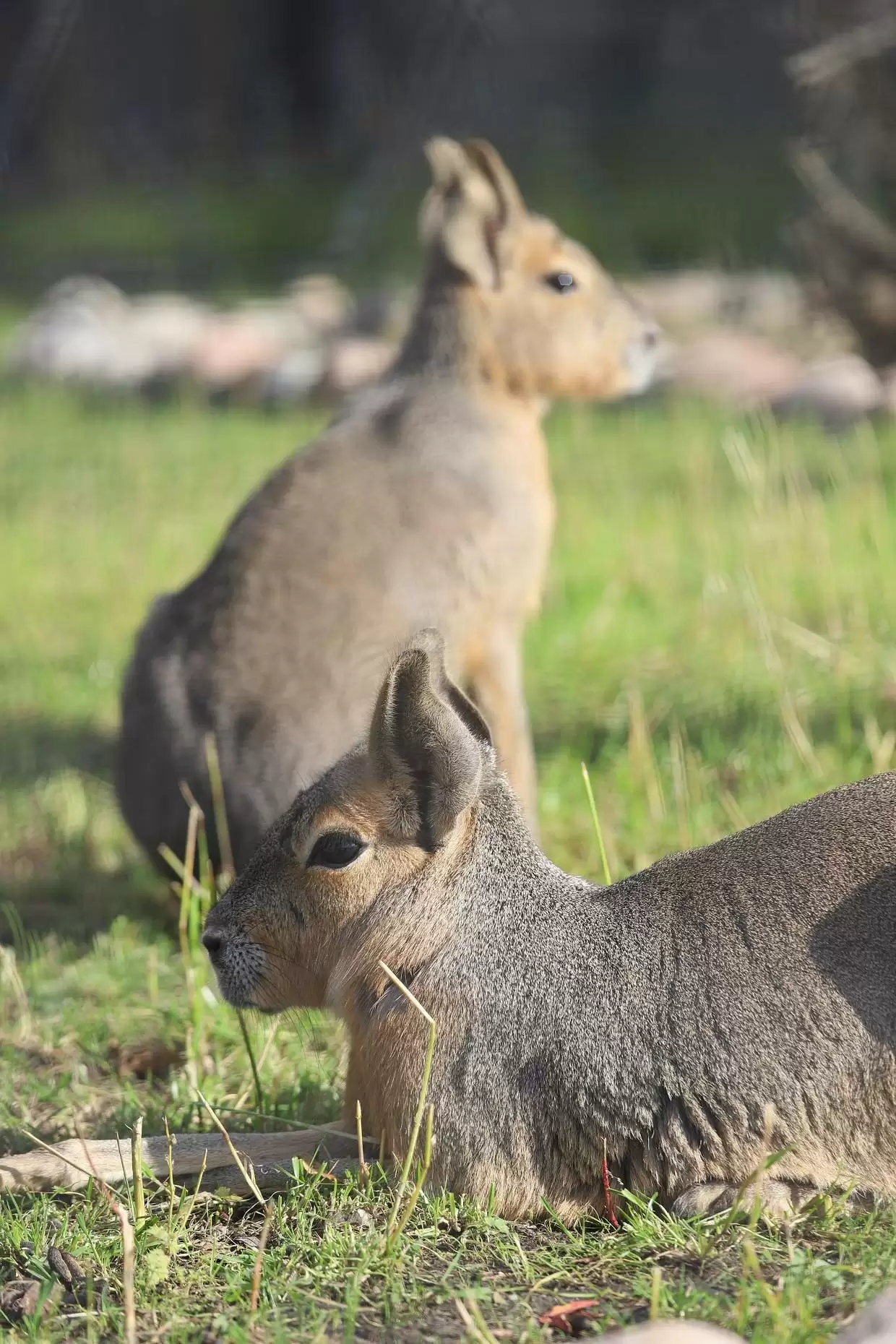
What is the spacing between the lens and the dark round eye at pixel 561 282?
479cm

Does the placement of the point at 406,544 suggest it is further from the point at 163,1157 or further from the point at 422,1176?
the point at 422,1176

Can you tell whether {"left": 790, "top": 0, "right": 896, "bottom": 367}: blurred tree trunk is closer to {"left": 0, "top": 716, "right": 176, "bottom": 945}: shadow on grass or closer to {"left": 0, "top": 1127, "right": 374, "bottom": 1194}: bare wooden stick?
{"left": 0, "top": 716, "right": 176, "bottom": 945}: shadow on grass

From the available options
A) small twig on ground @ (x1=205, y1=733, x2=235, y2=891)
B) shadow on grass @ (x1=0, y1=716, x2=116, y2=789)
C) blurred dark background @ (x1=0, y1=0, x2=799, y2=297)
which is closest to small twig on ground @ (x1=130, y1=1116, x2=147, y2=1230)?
small twig on ground @ (x1=205, y1=733, x2=235, y2=891)

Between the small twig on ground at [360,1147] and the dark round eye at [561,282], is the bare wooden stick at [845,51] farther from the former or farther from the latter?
the small twig on ground at [360,1147]

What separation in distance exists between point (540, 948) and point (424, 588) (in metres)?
1.73

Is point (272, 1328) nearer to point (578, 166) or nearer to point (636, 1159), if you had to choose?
point (636, 1159)

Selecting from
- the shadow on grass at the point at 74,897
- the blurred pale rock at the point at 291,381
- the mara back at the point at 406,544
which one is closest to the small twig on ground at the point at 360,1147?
the mara back at the point at 406,544

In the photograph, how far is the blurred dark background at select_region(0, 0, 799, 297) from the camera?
14.2 meters

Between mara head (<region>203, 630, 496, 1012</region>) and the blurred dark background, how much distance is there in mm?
10517

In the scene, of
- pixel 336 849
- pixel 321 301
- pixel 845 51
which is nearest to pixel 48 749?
pixel 336 849

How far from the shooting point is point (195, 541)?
7445mm

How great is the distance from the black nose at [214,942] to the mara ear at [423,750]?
0.34 m

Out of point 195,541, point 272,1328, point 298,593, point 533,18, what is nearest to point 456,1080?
point 272,1328

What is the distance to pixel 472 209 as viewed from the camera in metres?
4.75
